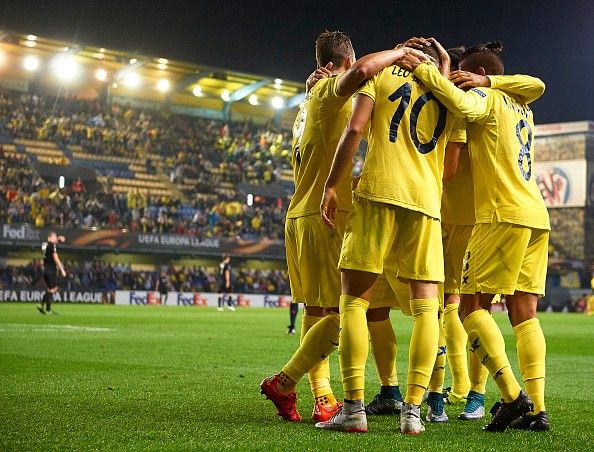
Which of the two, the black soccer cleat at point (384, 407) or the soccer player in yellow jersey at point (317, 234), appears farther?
the black soccer cleat at point (384, 407)

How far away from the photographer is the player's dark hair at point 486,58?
6750mm

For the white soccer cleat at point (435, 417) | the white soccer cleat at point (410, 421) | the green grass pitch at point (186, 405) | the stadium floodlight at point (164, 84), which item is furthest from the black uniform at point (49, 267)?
the stadium floodlight at point (164, 84)

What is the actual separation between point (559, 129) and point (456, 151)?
64.6 m

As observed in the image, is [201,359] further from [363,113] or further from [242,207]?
[242,207]

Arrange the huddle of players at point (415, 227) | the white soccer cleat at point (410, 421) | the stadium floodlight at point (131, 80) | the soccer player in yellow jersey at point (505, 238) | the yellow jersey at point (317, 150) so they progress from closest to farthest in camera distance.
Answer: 1. the white soccer cleat at point (410, 421)
2. the huddle of players at point (415, 227)
3. the soccer player in yellow jersey at point (505, 238)
4. the yellow jersey at point (317, 150)
5. the stadium floodlight at point (131, 80)

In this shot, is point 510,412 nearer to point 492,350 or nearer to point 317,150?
point 492,350

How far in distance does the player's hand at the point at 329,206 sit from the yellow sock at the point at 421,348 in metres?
0.73

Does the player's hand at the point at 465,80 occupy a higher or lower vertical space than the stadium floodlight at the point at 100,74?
lower

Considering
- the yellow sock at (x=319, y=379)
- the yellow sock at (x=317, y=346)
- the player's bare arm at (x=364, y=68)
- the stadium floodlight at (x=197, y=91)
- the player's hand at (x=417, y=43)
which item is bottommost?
the yellow sock at (x=319, y=379)

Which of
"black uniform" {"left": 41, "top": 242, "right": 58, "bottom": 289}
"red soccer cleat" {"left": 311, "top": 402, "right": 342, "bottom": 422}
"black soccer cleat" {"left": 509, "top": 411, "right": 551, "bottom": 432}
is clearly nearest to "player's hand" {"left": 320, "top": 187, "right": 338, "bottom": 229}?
"red soccer cleat" {"left": 311, "top": 402, "right": 342, "bottom": 422}

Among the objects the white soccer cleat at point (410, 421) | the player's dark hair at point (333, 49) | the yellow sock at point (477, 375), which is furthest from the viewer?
the yellow sock at point (477, 375)

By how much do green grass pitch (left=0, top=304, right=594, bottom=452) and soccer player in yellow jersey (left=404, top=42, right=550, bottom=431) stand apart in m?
0.50

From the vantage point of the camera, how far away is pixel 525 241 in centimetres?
643

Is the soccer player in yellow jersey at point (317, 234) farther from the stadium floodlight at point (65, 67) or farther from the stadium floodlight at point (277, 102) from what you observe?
the stadium floodlight at point (277, 102)
